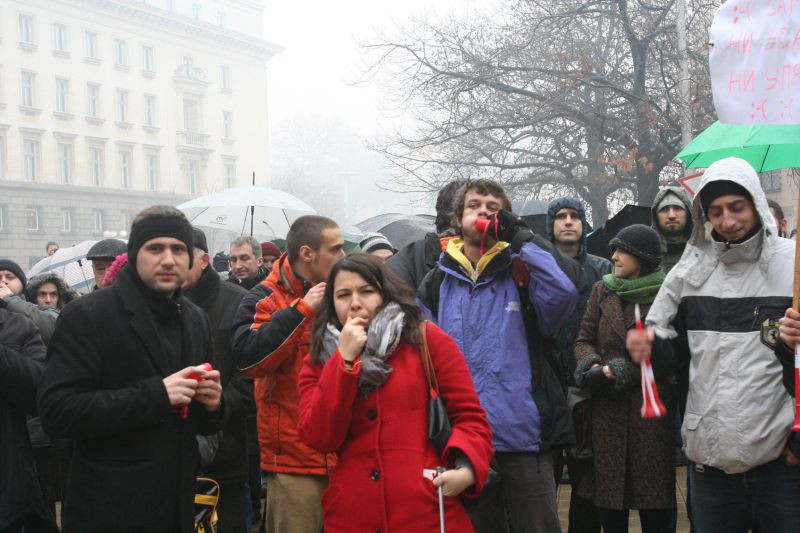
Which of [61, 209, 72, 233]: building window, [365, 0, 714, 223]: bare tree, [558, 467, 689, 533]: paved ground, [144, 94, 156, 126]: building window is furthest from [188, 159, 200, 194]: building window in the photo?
[558, 467, 689, 533]: paved ground

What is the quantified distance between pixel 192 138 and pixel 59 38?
12.2 metres


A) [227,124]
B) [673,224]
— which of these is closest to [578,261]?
[673,224]

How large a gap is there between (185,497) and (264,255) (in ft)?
21.7

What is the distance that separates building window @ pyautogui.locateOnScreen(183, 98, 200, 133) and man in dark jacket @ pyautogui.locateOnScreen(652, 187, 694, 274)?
211ft

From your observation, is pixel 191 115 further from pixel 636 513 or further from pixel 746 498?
pixel 746 498

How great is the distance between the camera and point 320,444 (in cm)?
346

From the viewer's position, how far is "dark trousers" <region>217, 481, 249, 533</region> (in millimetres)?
5227

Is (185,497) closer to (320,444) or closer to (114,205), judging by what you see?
(320,444)

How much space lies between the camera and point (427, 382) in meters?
3.53

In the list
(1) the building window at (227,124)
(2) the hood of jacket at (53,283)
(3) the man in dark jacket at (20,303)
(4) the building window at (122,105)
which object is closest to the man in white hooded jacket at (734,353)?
(3) the man in dark jacket at (20,303)

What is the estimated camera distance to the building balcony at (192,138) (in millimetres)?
66625

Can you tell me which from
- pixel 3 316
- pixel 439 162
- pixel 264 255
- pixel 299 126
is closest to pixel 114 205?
pixel 299 126

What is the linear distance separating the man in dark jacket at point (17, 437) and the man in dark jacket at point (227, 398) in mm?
1064

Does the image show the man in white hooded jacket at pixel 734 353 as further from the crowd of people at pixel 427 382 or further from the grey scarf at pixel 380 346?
the grey scarf at pixel 380 346
